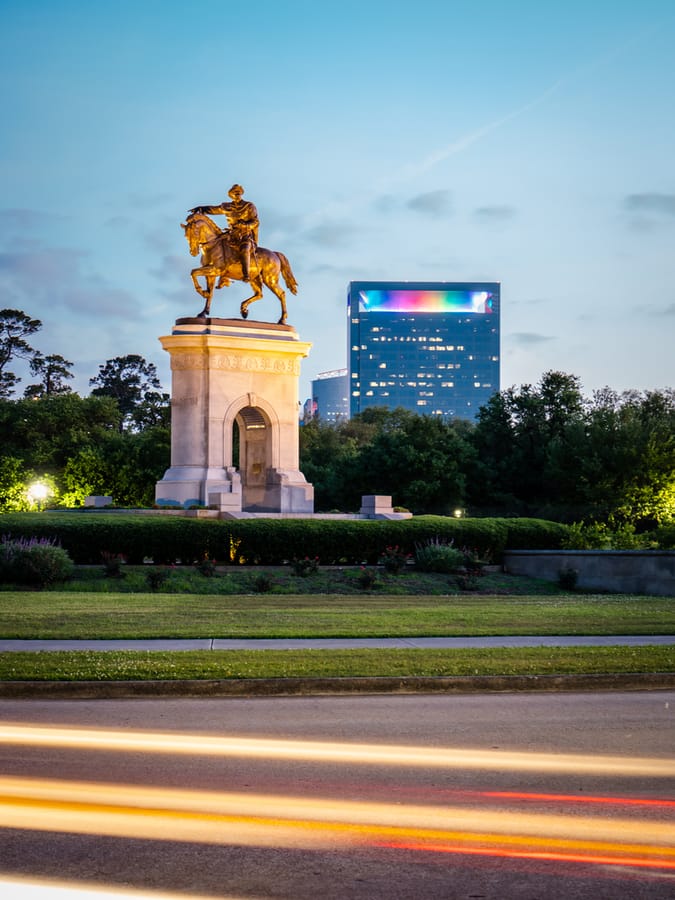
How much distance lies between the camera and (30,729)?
9352 millimetres

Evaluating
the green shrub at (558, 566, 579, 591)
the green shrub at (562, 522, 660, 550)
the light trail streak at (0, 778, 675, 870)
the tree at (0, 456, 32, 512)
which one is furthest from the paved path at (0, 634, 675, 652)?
the tree at (0, 456, 32, 512)

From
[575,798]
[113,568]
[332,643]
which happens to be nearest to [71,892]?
[575,798]

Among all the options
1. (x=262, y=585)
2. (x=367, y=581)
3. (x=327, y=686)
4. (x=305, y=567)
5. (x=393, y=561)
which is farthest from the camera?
(x=393, y=561)

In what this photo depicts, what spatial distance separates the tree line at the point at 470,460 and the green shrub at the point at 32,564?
2369 centimetres

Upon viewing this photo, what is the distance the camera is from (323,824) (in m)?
6.50

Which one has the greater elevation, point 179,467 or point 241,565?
point 179,467

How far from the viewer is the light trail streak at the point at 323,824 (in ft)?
20.0

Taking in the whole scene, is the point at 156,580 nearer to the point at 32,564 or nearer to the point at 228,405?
the point at 32,564

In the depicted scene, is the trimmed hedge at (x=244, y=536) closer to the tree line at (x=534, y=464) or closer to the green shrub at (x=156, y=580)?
the green shrub at (x=156, y=580)

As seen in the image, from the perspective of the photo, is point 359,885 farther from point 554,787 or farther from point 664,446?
point 664,446

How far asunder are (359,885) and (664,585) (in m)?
23.5

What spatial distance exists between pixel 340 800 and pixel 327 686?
4.50 m

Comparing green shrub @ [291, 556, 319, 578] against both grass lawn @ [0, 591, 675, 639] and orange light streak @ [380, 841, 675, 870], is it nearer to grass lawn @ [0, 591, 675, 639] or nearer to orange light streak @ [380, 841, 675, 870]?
grass lawn @ [0, 591, 675, 639]

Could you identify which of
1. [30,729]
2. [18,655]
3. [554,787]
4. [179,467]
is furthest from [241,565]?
[554,787]
